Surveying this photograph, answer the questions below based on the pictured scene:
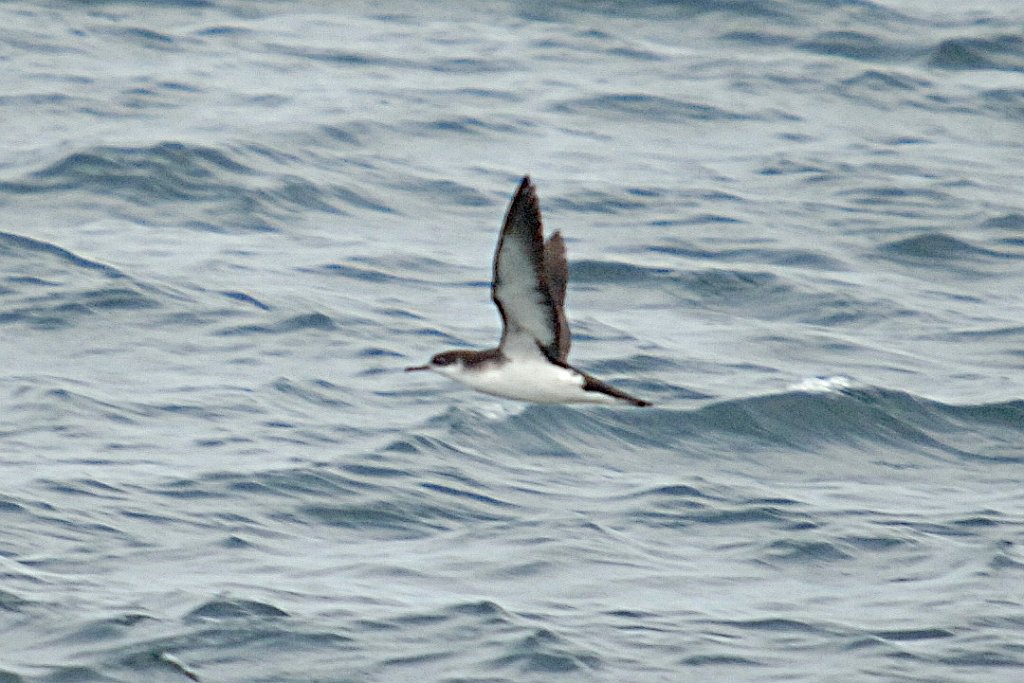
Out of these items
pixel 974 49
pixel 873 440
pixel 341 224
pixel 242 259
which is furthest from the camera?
pixel 974 49

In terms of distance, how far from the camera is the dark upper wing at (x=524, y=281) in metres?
7.77

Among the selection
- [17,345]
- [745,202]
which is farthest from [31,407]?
[745,202]

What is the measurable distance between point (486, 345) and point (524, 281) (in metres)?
4.64

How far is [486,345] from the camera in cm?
1301

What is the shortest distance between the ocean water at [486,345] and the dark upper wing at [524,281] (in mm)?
1275

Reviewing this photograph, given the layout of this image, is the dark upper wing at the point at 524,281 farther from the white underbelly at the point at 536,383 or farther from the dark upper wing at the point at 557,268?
the dark upper wing at the point at 557,268

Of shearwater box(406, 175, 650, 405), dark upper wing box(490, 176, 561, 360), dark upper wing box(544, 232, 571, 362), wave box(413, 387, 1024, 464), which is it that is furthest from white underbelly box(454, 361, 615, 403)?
wave box(413, 387, 1024, 464)

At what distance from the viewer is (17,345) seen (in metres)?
12.2

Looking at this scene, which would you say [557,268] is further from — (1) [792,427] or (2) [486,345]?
(2) [486,345]

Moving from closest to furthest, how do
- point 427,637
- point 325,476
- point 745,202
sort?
point 427,637 < point 325,476 < point 745,202

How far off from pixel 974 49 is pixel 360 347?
1289 cm

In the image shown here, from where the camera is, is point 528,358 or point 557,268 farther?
point 557,268

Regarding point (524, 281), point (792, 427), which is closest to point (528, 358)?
point (524, 281)

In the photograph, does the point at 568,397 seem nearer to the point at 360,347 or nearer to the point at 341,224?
the point at 360,347
